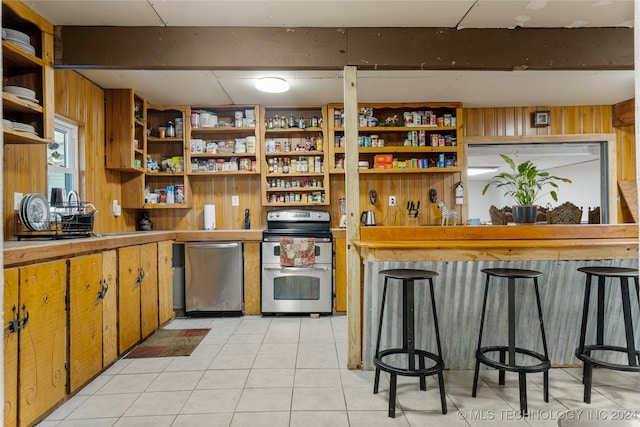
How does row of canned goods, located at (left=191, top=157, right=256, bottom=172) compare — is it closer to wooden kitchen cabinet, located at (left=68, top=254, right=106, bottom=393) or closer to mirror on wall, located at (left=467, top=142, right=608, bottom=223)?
wooden kitchen cabinet, located at (left=68, top=254, right=106, bottom=393)

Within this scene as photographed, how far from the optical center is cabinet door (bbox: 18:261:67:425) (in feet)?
6.57

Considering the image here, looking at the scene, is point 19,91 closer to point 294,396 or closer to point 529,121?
point 294,396

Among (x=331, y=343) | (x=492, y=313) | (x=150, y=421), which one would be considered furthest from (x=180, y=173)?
(x=492, y=313)

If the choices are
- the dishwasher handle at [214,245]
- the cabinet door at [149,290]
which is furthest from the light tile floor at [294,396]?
the dishwasher handle at [214,245]

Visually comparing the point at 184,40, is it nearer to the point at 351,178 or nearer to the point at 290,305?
the point at 351,178

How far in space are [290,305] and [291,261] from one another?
0.49 m

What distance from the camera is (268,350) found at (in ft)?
10.6

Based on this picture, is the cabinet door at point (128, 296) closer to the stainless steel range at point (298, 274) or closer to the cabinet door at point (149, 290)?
the cabinet door at point (149, 290)

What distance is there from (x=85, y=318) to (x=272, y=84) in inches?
99.3

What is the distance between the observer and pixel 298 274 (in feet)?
13.9

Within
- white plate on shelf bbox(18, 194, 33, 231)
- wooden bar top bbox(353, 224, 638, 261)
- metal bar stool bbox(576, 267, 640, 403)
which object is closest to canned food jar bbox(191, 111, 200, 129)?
white plate on shelf bbox(18, 194, 33, 231)

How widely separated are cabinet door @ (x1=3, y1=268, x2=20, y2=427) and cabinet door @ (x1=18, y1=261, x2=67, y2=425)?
0.04 m

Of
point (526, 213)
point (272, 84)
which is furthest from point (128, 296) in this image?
point (526, 213)

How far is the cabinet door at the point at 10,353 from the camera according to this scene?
6.14 feet
